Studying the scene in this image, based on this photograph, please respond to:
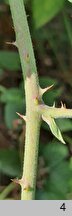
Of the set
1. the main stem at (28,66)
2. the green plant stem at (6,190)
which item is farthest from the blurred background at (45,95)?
the main stem at (28,66)

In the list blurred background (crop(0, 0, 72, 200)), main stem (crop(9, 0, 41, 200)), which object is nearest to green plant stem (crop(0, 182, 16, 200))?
blurred background (crop(0, 0, 72, 200))

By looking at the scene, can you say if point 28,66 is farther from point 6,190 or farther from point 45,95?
point 6,190

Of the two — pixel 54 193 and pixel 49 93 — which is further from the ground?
pixel 49 93

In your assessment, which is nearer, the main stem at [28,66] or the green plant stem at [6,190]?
the main stem at [28,66]

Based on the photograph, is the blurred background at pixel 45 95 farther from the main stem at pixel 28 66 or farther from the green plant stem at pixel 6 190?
the main stem at pixel 28 66

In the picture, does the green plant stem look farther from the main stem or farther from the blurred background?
the main stem

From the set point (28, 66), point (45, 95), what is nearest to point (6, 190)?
point (45, 95)

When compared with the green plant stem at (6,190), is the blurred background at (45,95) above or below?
above
